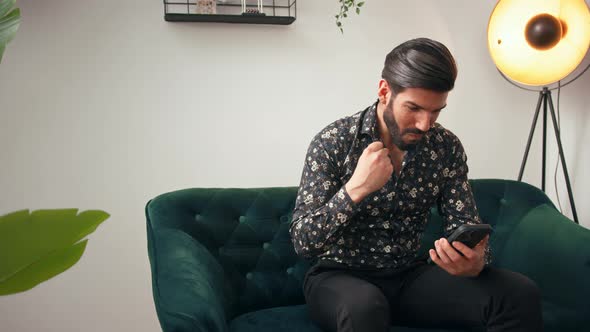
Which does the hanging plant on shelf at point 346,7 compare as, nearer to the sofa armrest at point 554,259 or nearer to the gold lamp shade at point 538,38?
the gold lamp shade at point 538,38

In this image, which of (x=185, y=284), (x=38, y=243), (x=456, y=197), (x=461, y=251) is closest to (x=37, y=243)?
(x=38, y=243)

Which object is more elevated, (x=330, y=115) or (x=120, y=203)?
(x=330, y=115)

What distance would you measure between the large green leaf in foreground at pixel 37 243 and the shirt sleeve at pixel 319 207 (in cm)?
115

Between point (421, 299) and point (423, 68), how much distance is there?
25.7 inches

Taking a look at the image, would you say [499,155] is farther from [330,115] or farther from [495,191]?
[330,115]

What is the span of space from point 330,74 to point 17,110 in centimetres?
124

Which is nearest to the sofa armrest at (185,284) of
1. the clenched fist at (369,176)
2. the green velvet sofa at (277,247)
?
the green velvet sofa at (277,247)

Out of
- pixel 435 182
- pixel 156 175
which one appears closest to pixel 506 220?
pixel 435 182

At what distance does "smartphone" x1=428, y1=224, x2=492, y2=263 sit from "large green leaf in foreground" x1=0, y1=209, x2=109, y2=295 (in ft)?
3.98

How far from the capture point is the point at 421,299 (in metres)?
1.76

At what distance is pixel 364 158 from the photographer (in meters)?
1.67

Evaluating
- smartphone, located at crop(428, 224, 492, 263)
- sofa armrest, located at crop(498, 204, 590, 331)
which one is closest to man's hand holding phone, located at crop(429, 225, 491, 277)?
smartphone, located at crop(428, 224, 492, 263)

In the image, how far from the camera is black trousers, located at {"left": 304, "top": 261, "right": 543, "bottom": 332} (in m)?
1.56

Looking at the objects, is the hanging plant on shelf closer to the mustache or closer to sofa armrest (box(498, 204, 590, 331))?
the mustache
